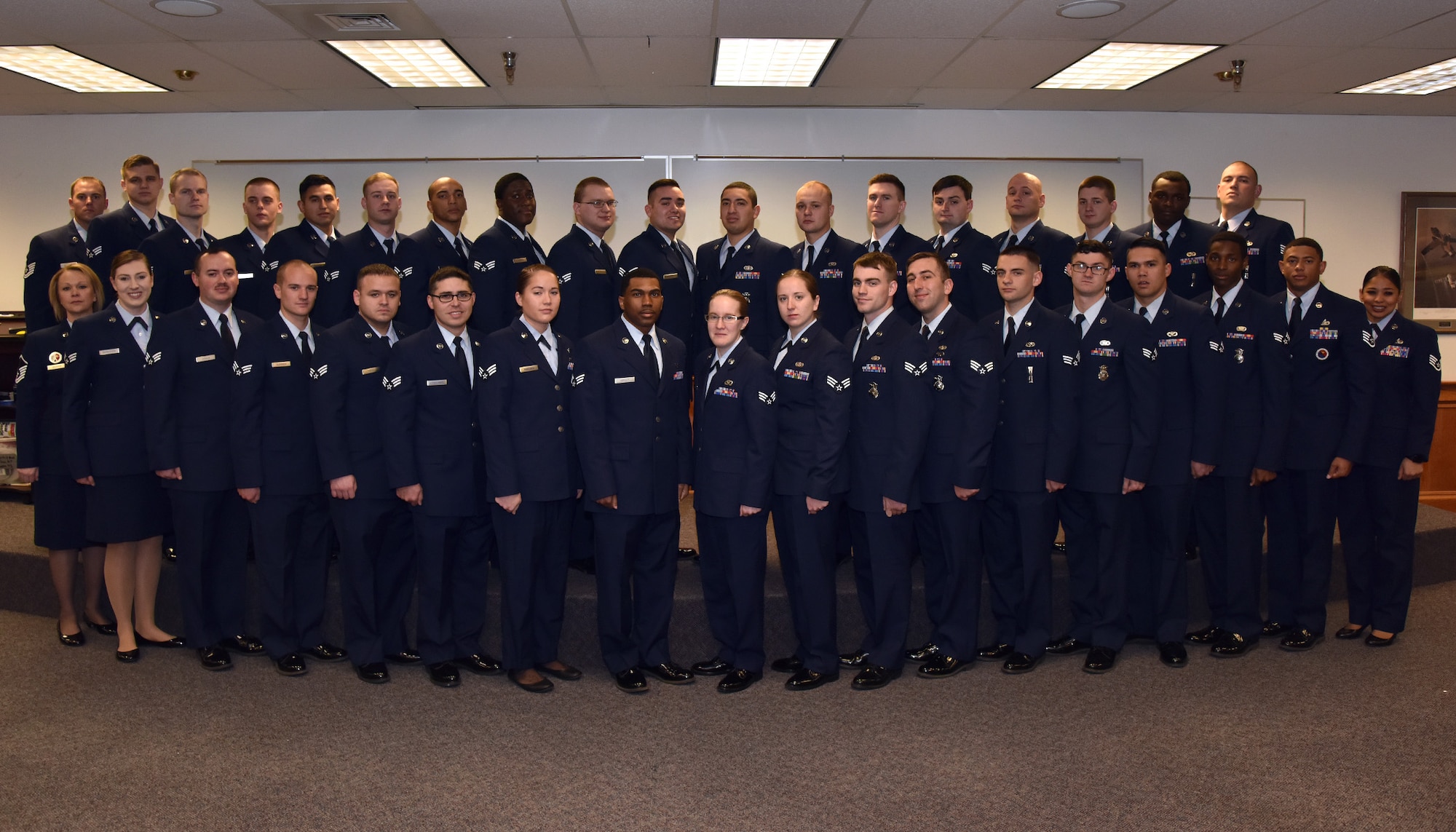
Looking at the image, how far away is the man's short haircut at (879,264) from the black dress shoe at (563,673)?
2.15 metres

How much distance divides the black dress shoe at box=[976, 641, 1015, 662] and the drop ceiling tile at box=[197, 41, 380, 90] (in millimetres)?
5067

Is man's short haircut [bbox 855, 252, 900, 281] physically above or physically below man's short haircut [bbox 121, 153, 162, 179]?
below

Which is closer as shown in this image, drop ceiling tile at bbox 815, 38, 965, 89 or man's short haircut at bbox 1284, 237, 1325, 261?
man's short haircut at bbox 1284, 237, 1325, 261

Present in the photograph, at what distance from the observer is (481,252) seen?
4.79m

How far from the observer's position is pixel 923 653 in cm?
423

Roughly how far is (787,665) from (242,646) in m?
2.52

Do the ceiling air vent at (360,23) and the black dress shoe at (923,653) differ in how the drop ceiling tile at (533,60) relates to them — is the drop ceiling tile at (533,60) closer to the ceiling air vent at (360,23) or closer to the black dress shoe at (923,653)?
the ceiling air vent at (360,23)

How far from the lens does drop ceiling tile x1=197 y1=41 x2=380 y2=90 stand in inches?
221

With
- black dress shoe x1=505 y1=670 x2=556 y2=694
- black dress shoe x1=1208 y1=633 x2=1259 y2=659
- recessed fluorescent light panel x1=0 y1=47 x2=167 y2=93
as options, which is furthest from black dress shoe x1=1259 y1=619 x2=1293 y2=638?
recessed fluorescent light panel x1=0 y1=47 x2=167 y2=93

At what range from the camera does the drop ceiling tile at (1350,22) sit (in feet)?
16.4

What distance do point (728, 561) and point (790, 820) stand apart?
1.28 meters

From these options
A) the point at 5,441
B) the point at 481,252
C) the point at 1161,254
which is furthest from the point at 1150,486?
the point at 5,441

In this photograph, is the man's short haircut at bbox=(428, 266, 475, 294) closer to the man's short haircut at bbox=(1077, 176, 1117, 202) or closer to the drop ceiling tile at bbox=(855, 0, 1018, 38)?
the drop ceiling tile at bbox=(855, 0, 1018, 38)

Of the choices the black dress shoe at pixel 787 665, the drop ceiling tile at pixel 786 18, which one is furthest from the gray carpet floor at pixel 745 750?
the drop ceiling tile at pixel 786 18
